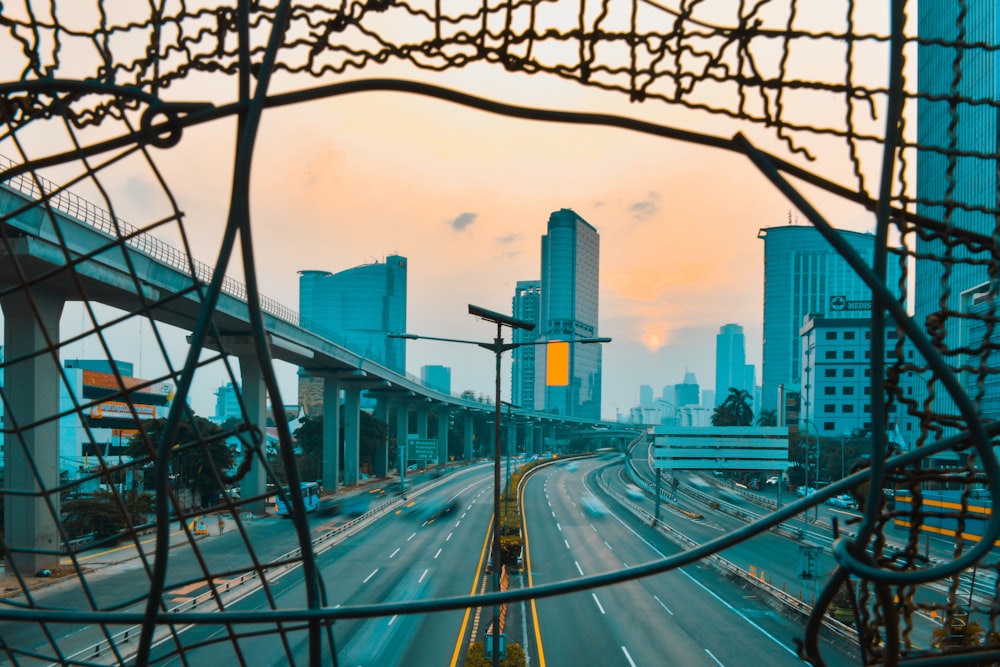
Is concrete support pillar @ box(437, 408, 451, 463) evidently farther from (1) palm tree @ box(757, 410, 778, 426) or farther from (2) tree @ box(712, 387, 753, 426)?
(1) palm tree @ box(757, 410, 778, 426)

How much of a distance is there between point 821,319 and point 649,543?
26.1 metres

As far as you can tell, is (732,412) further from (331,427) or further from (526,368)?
(526,368)

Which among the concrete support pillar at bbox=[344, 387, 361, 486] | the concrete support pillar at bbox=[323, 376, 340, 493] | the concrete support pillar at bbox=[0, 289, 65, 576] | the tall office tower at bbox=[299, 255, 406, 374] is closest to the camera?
the concrete support pillar at bbox=[0, 289, 65, 576]

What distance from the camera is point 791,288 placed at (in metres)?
132

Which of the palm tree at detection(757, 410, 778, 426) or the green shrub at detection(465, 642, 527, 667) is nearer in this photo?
the green shrub at detection(465, 642, 527, 667)

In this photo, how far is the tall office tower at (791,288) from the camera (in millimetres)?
129375

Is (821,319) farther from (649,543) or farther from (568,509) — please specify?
(649,543)

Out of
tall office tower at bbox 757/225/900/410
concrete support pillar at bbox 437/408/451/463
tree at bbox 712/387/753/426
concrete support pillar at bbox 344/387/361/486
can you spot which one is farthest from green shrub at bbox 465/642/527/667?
tall office tower at bbox 757/225/900/410

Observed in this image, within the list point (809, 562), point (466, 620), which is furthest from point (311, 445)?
point (809, 562)

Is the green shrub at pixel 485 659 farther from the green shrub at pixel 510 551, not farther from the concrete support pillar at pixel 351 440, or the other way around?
the concrete support pillar at pixel 351 440

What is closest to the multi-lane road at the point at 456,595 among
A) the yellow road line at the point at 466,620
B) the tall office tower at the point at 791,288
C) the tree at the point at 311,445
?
the yellow road line at the point at 466,620

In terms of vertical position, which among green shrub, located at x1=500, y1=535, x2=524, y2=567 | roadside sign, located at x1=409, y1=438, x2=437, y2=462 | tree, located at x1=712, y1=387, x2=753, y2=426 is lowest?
green shrub, located at x1=500, y1=535, x2=524, y2=567

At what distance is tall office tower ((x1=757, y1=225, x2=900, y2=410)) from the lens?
12938 cm

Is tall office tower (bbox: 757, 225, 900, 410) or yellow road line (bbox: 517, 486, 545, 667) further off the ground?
tall office tower (bbox: 757, 225, 900, 410)
